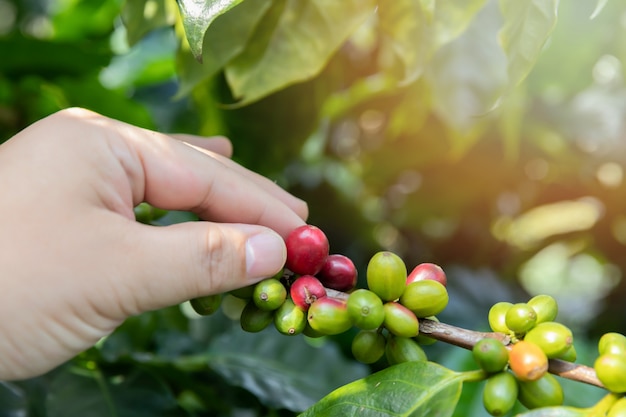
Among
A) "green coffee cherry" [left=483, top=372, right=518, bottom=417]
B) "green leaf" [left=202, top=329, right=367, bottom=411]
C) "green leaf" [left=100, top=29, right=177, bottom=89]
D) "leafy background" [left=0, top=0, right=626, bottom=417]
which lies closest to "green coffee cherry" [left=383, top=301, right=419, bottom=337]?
"green coffee cherry" [left=483, top=372, right=518, bottom=417]

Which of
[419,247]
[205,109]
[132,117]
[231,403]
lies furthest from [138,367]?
[419,247]

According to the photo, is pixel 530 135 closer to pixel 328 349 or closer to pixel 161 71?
pixel 328 349

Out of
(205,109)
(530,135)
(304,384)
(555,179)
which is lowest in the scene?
(304,384)

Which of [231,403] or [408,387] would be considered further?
[231,403]

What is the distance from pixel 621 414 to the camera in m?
0.69

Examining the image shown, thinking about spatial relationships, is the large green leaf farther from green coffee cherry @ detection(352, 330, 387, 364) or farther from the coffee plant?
green coffee cherry @ detection(352, 330, 387, 364)

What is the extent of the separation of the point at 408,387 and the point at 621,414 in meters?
0.24

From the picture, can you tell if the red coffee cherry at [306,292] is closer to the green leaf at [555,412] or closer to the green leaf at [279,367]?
the green leaf at [555,412]

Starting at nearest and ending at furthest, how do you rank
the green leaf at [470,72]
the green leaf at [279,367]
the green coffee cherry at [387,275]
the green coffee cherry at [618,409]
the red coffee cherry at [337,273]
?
the green coffee cherry at [618,409] → the green coffee cherry at [387,275] → the red coffee cherry at [337,273] → the green leaf at [470,72] → the green leaf at [279,367]

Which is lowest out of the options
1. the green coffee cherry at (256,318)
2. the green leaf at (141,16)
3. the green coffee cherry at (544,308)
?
the green coffee cherry at (256,318)

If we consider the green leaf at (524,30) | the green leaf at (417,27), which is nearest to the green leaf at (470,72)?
the green leaf at (417,27)

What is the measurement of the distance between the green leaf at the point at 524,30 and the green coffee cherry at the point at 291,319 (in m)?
0.42

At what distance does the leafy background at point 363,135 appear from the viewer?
3.69 feet

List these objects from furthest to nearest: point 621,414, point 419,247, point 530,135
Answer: point 419,247, point 530,135, point 621,414
